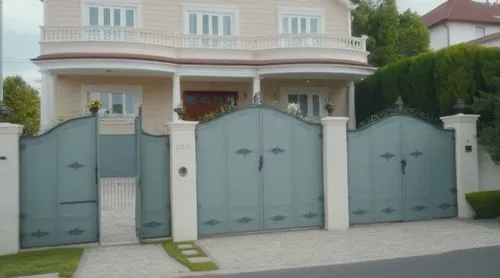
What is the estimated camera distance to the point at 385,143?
38.2ft

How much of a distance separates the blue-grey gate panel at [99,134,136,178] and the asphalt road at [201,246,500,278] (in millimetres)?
3906

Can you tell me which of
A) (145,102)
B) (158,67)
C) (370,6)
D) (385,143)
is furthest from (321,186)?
(370,6)

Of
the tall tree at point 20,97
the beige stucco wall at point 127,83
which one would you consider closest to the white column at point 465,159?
the beige stucco wall at point 127,83

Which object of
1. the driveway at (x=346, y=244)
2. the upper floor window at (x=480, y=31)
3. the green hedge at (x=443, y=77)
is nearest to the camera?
the driveway at (x=346, y=244)

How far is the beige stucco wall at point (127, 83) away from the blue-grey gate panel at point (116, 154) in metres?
9.69

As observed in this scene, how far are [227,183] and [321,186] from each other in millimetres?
2032

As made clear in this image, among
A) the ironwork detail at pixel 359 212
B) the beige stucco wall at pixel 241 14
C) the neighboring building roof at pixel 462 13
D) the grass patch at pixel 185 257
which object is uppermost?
the neighboring building roof at pixel 462 13

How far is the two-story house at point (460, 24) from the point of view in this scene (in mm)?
47031

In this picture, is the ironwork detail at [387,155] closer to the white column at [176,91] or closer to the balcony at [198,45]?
the balcony at [198,45]

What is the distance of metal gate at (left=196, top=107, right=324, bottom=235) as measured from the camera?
10508mm

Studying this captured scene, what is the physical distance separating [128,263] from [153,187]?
2.04 meters

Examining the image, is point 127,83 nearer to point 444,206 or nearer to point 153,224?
point 153,224

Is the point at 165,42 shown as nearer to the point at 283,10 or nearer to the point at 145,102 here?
the point at 145,102

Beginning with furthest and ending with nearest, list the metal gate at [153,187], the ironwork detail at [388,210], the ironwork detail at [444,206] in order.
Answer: the ironwork detail at [444,206]
the ironwork detail at [388,210]
the metal gate at [153,187]
